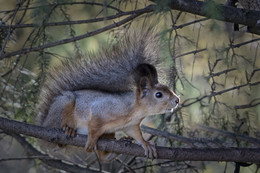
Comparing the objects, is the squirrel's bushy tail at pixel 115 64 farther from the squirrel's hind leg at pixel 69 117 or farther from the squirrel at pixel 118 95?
the squirrel's hind leg at pixel 69 117

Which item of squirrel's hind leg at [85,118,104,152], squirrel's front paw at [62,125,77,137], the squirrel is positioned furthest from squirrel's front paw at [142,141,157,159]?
squirrel's front paw at [62,125,77,137]

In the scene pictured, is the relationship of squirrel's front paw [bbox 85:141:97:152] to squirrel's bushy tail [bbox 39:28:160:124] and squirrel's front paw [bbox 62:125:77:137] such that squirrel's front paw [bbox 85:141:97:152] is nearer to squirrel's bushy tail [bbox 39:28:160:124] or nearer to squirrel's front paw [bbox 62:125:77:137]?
squirrel's front paw [bbox 62:125:77:137]

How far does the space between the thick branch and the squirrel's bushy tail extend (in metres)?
0.30

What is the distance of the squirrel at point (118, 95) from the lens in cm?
216

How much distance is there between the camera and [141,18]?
8.04 feet

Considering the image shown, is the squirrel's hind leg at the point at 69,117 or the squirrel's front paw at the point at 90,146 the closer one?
the squirrel's front paw at the point at 90,146

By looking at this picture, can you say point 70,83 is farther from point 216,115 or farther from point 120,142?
point 216,115

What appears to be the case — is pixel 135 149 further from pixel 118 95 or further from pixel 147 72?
pixel 147 72

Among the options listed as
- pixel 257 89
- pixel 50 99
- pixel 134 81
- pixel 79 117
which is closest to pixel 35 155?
pixel 50 99

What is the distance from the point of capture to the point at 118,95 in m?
2.21

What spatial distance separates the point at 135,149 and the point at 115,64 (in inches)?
17.4

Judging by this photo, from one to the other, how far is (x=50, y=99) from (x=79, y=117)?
0.28 meters

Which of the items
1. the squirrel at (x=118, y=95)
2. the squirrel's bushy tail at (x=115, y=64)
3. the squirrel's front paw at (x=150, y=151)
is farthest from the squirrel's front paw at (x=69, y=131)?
the squirrel's front paw at (x=150, y=151)

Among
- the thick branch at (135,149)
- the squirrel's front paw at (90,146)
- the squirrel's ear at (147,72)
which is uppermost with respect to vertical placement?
the squirrel's ear at (147,72)
